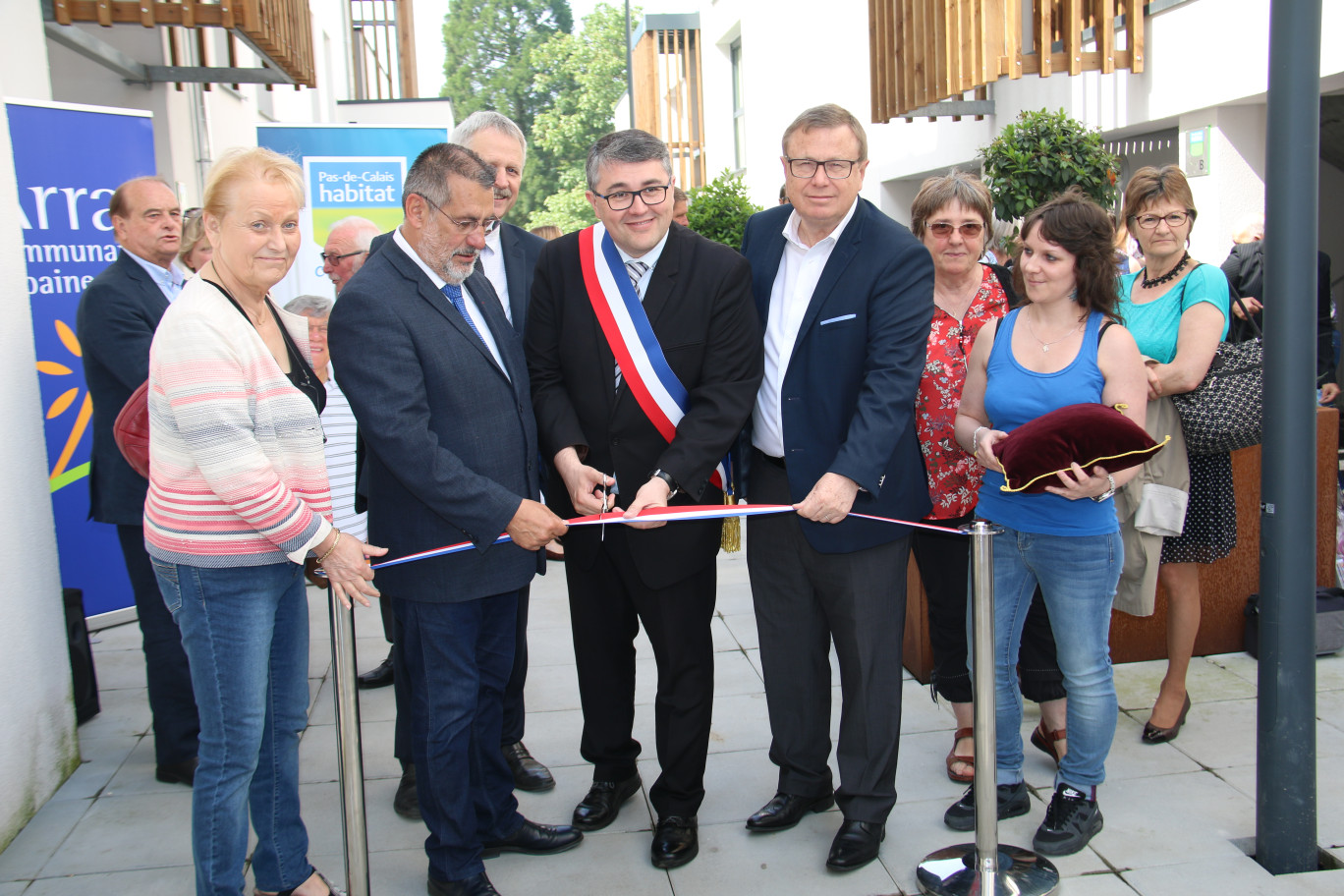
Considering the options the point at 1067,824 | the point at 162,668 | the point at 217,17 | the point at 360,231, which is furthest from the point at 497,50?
the point at 1067,824

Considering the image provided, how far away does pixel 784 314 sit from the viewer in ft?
10.3

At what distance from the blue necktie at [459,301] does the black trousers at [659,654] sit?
70 cm

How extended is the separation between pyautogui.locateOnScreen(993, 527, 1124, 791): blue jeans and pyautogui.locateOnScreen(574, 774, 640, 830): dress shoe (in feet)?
3.95

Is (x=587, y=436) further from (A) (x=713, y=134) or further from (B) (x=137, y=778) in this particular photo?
(A) (x=713, y=134)

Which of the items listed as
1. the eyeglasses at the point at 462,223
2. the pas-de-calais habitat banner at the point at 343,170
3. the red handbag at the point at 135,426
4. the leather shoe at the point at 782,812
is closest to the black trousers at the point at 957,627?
the leather shoe at the point at 782,812

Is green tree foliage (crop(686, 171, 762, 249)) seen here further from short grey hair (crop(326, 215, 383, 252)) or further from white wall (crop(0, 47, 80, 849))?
white wall (crop(0, 47, 80, 849))

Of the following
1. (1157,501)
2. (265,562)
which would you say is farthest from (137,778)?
(1157,501)

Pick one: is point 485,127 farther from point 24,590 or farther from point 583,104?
point 583,104

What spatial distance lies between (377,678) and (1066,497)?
3133mm

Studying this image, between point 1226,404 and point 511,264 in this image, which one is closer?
point 1226,404

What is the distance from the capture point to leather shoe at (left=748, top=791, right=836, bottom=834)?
10.8 feet

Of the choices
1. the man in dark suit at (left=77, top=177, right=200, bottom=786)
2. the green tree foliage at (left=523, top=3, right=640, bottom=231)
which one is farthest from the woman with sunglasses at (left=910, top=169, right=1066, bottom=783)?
the green tree foliage at (left=523, top=3, right=640, bottom=231)

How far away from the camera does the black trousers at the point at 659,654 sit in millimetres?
3115

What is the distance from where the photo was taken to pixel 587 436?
3100 millimetres
